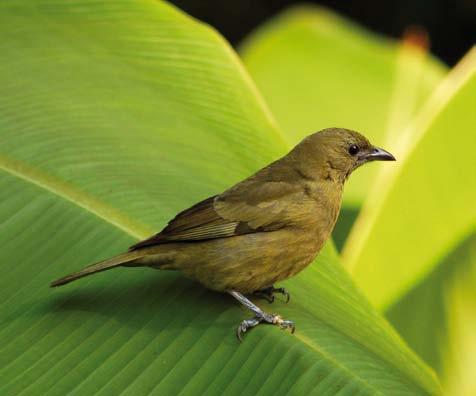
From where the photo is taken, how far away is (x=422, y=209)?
12.9 ft

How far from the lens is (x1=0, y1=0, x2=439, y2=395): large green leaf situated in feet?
9.40

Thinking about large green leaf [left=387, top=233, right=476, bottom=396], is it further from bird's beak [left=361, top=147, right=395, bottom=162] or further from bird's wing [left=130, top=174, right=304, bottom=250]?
bird's wing [left=130, top=174, right=304, bottom=250]

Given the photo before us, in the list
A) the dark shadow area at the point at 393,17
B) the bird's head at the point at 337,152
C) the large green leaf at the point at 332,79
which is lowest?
the dark shadow area at the point at 393,17

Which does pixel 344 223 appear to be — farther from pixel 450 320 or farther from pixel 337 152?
pixel 450 320

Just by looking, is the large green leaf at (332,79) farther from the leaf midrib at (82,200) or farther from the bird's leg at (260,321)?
the bird's leg at (260,321)

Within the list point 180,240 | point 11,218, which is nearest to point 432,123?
point 180,240

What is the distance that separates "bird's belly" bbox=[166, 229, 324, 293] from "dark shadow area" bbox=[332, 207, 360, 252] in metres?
2.03

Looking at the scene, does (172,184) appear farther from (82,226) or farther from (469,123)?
(469,123)

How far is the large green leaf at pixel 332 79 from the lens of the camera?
582 centimetres

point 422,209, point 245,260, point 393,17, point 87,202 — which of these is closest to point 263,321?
point 245,260

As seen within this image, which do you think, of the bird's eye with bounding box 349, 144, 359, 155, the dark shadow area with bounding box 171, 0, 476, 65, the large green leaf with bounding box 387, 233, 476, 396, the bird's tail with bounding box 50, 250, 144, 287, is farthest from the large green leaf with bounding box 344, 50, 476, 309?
the dark shadow area with bounding box 171, 0, 476, 65

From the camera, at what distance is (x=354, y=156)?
12.5 ft

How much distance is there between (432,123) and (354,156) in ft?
1.13

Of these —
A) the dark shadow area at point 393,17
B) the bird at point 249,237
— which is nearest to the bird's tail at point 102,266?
the bird at point 249,237
